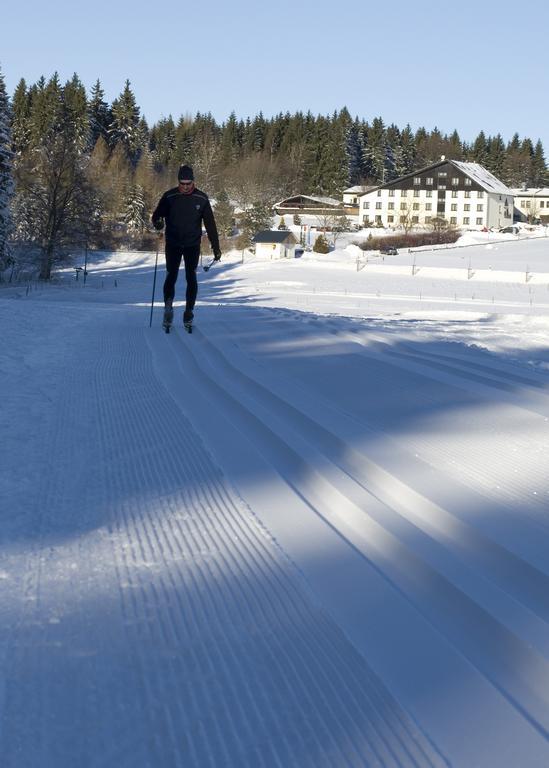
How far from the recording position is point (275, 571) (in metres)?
2.91

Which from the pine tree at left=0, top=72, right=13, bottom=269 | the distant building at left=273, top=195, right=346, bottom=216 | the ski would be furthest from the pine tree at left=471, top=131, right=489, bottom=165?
the ski

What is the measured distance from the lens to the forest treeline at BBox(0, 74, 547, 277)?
51.4 m

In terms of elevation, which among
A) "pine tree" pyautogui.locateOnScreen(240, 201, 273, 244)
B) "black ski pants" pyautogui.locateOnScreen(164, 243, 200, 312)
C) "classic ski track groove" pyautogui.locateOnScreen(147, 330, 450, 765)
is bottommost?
"classic ski track groove" pyautogui.locateOnScreen(147, 330, 450, 765)

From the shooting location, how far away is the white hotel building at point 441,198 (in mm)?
125125

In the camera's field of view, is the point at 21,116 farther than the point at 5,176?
Yes

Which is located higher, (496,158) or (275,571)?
(496,158)

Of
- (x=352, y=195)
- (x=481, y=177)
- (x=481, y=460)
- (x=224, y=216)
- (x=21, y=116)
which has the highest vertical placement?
(x=21, y=116)

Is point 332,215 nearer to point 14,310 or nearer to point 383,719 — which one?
point 14,310

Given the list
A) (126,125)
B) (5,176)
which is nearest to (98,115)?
(126,125)

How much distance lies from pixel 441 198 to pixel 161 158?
51.3 meters

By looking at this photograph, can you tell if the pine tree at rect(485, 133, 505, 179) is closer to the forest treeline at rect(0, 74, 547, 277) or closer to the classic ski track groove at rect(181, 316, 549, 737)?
the forest treeline at rect(0, 74, 547, 277)

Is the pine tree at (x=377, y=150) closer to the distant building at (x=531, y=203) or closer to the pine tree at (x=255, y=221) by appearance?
the distant building at (x=531, y=203)

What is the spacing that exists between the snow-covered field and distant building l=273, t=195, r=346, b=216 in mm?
123373

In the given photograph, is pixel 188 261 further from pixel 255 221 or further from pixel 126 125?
pixel 126 125
